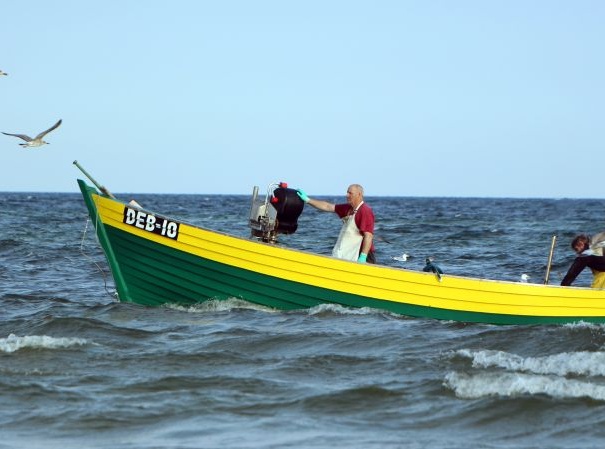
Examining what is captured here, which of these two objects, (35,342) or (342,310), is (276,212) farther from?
(35,342)

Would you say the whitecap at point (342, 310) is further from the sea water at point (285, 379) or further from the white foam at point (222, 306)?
the white foam at point (222, 306)

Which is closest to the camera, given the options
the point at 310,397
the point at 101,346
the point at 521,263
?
the point at 310,397

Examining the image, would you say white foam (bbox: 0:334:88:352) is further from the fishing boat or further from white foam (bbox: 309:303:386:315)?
white foam (bbox: 309:303:386:315)

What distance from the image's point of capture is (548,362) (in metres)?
10.5

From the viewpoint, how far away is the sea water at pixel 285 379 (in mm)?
8000

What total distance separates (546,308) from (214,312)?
397 centimetres

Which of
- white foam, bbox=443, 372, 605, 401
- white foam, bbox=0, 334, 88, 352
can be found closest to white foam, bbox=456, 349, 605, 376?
white foam, bbox=443, 372, 605, 401

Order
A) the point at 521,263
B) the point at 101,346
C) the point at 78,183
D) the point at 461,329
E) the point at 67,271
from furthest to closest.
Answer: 1. the point at 521,263
2. the point at 67,271
3. the point at 78,183
4. the point at 461,329
5. the point at 101,346

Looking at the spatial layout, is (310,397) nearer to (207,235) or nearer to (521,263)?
(207,235)

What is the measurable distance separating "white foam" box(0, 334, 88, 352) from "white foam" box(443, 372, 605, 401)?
157 inches

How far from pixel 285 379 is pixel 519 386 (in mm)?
2061

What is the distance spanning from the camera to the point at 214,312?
13656 millimetres

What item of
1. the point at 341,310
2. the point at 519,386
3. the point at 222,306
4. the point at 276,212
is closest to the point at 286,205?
the point at 276,212

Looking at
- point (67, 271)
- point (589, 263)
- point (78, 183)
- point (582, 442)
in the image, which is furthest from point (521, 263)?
point (582, 442)
